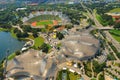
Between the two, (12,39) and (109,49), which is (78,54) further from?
(12,39)

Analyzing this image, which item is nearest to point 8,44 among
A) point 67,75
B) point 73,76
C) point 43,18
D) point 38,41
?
point 38,41

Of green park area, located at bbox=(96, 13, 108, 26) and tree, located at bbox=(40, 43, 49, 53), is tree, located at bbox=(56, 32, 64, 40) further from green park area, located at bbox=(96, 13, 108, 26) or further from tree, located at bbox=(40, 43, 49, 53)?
green park area, located at bbox=(96, 13, 108, 26)

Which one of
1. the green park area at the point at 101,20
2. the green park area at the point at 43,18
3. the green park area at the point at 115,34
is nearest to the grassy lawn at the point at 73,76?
the green park area at the point at 115,34

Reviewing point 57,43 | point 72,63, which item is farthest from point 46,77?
point 57,43

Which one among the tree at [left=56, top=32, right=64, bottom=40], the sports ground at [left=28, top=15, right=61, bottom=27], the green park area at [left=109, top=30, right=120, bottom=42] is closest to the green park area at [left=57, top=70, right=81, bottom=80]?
the tree at [left=56, top=32, right=64, bottom=40]

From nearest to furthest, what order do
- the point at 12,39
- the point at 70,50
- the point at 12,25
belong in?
the point at 70,50 < the point at 12,39 < the point at 12,25

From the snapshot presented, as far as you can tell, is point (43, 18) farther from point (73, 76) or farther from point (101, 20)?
point (73, 76)

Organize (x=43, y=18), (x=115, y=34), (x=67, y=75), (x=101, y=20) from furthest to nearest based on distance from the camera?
(x=43, y=18) → (x=101, y=20) → (x=115, y=34) → (x=67, y=75)

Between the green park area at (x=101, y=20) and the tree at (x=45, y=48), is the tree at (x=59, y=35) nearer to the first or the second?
the tree at (x=45, y=48)
